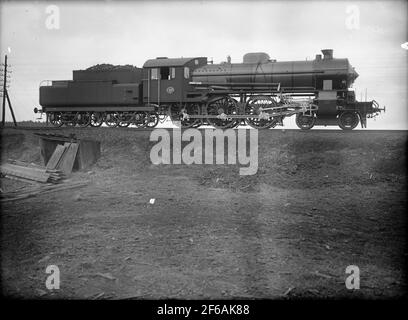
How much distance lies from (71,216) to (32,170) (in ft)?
12.2

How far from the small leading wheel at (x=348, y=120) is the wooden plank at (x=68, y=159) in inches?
357

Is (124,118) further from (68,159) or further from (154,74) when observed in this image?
(68,159)

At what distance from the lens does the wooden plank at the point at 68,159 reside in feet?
40.9

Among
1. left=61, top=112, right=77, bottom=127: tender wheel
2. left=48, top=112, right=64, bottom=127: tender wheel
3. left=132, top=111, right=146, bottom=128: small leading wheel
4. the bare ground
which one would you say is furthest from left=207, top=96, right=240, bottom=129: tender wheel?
left=48, top=112, right=64, bottom=127: tender wheel

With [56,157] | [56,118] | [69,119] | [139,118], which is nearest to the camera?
[56,157]

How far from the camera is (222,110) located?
15.6 meters

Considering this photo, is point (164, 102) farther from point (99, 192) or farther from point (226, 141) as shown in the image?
point (99, 192)

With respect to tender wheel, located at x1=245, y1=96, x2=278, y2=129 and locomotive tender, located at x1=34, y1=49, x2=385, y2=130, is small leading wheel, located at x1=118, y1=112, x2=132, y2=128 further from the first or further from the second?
tender wheel, located at x1=245, y1=96, x2=278, y2=129

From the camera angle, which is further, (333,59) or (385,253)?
(333,59)

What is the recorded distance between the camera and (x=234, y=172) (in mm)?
10664

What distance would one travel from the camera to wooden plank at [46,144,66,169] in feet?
41.0

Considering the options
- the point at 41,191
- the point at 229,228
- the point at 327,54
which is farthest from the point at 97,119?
the point at 229,228

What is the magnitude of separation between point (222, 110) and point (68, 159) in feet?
19.9

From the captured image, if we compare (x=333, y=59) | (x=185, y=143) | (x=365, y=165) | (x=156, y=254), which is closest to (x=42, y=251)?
(x=156, y=254)
